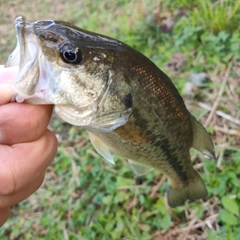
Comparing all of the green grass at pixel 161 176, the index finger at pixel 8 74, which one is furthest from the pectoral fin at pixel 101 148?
the green grass at pixel 161 176

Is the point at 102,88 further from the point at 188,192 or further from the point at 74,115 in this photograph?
the point at 188,192

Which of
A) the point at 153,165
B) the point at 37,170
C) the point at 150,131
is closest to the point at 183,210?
the point at 153,165

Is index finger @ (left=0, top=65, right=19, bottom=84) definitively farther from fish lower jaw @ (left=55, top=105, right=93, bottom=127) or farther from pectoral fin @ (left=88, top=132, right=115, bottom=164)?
pectoral fin @ (left=88, top=132, right=115, bottom=164)

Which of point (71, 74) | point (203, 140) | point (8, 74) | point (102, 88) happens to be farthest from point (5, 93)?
point (203, 140)

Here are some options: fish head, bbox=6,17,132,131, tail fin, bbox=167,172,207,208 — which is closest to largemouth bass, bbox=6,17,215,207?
fish head, bbox=6,17,132,131

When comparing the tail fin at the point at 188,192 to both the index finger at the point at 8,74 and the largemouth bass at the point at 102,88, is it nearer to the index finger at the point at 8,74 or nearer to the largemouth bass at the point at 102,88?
the largemouth bass at the point at 102,88

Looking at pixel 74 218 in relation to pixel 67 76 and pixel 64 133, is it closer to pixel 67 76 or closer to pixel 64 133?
pixel 64 133
